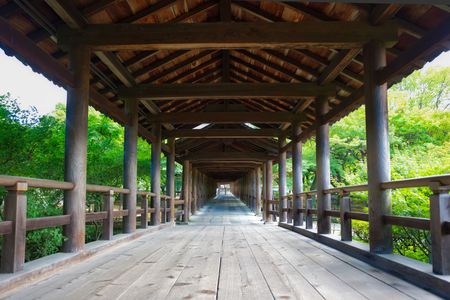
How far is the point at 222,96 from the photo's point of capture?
288 inches

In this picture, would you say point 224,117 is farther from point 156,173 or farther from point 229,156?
point 229,156

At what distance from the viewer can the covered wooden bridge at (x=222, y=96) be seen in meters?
3.02

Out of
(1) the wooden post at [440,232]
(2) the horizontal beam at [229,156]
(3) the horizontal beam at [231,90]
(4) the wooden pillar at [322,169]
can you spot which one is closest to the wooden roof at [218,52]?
(3) the horizontal beam at [231,90]

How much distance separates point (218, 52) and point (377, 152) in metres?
4.17

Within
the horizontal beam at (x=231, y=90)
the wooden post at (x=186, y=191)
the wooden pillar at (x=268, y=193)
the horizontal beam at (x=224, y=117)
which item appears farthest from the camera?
the wooden post at (x=186, y=191)

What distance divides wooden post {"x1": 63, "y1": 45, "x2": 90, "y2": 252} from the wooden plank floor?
0.42 metres

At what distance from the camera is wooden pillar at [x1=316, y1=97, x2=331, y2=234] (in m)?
6.69

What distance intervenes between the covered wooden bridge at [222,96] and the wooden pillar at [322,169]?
0.02 meters

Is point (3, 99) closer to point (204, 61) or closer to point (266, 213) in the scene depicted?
point (204, 61)

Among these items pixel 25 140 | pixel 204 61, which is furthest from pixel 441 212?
pixel 25 140

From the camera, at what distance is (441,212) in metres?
2.90

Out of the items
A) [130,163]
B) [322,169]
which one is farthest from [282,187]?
[130,163]

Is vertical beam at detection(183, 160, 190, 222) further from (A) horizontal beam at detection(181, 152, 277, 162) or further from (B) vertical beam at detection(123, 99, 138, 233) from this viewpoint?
(B) vertical beam at detection(123, 99, 138, 233)

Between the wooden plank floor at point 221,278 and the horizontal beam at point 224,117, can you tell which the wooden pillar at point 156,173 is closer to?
the horizontal beam at point 224,117
